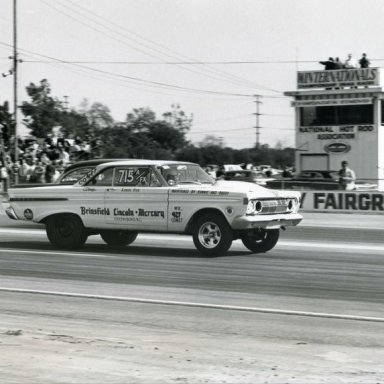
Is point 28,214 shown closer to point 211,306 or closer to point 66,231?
point 66,231

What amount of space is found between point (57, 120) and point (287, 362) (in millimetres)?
65383

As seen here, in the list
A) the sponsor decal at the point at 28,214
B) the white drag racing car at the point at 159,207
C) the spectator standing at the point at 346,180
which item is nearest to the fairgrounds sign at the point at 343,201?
the spectator standing at the point at 346,180

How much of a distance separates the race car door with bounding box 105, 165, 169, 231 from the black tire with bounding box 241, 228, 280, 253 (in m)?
1.50

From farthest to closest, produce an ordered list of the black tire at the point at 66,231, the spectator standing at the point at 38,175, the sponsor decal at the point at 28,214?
the spectator standing at the point at 38,175 → the sponsor decal at the point at 28,214 → the black tire at the point at 66,231

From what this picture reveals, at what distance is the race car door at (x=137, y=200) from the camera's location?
13750mm

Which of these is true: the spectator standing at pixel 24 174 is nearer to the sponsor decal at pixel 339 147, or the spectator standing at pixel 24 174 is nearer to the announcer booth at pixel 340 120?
the announcer booth at pixel 340 120

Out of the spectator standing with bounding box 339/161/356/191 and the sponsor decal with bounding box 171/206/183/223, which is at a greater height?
the spectator standing with bounding box 339/161/356/191

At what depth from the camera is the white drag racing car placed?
43.2ft

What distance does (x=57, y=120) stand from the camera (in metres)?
70.1

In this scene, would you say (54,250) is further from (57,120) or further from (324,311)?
(57,120)

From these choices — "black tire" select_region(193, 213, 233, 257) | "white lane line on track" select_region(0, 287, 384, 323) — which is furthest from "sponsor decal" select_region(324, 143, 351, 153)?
"white lane line on track" select_region(0, 287, 384, 323)

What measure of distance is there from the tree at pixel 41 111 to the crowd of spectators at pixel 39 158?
16.4m

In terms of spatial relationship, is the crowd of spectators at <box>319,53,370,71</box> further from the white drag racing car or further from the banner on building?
the white drag racing car

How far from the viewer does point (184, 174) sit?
14.1 metres
